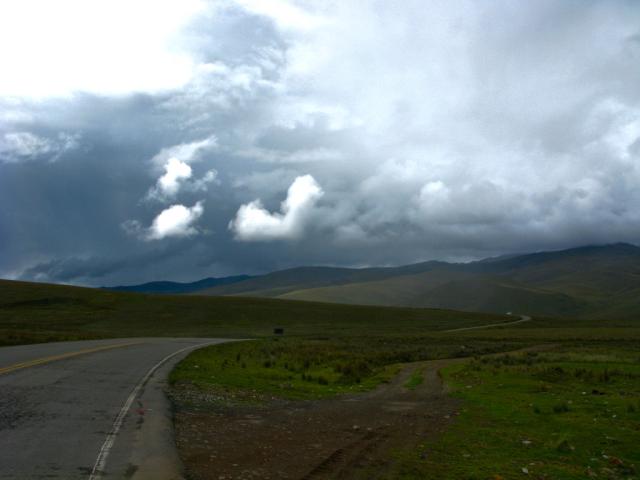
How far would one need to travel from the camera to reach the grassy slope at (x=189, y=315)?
280ft

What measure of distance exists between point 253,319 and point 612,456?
92957 mm

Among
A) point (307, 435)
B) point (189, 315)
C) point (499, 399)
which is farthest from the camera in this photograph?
point (189, 315)

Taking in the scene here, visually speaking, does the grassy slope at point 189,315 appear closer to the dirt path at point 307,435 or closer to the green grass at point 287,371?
the green grass at point 287,371

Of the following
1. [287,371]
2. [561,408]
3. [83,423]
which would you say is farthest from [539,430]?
[287,371]

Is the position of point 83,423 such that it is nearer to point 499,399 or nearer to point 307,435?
point 307,435

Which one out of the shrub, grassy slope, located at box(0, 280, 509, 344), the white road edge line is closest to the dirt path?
the white road edge line

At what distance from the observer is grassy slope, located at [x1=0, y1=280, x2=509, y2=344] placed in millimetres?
85250

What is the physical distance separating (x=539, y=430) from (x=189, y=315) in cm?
9412

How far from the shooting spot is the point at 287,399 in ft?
63.5

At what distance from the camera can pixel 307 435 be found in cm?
1338

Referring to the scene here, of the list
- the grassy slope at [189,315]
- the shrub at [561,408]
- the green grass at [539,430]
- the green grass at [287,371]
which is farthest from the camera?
the grassy slope at [189,315]

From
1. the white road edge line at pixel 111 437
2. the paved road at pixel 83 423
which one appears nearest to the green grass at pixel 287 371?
the paved road at pixel 83 423

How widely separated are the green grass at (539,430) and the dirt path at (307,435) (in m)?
0.77

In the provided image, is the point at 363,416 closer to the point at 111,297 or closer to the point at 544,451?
the point at 544,451
